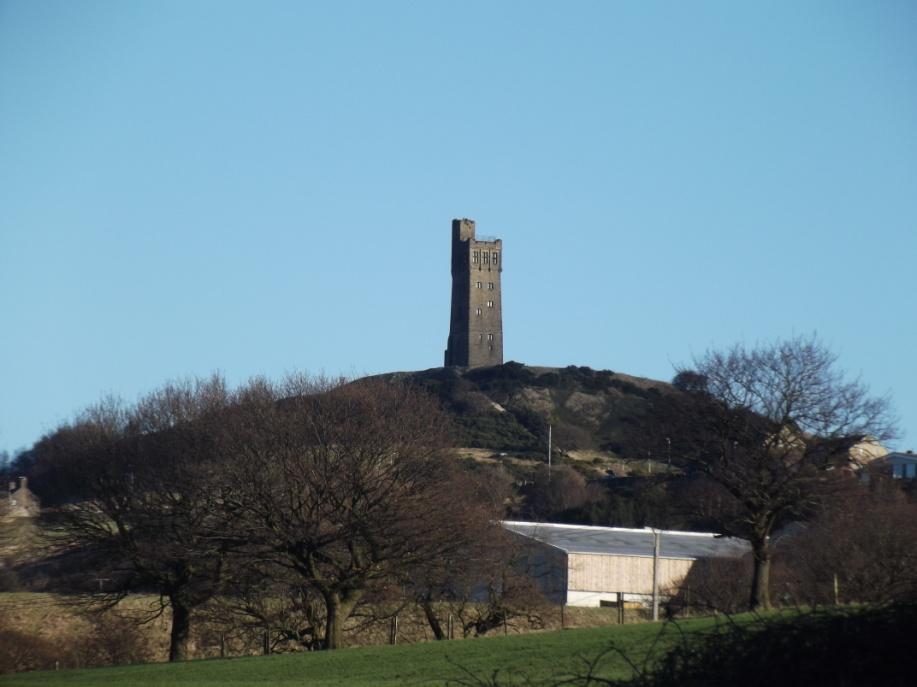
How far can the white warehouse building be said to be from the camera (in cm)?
5359

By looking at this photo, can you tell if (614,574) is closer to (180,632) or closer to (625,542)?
(625,542)

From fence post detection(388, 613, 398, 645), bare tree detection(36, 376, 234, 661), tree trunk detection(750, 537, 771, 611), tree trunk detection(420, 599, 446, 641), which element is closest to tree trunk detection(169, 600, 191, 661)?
bare tree detection(36, 376, 234, 661)

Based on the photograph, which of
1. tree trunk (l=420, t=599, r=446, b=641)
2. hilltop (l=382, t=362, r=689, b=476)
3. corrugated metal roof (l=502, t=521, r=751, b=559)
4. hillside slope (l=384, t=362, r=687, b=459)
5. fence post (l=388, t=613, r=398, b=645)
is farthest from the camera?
hillside slope (l=384, t=362, r=687, b=459)

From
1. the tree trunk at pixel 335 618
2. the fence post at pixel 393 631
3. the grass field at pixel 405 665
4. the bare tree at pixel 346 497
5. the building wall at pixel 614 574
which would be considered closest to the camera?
the grass field at pixel 405 665

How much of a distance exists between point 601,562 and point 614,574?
0.92 m

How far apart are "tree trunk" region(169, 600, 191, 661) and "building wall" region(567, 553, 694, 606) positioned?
19.3 meters

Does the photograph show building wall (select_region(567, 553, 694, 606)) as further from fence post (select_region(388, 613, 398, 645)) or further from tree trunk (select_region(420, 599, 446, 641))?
fence post (select_region(388, 613, 398, 645))

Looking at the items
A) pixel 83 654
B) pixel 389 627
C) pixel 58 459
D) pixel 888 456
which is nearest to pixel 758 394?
pixel 389 627

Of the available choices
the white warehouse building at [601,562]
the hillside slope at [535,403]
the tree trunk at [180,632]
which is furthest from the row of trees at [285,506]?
the hillside slope at [535,403]

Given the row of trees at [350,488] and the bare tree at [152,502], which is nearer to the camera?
the row of trees at [350,488]

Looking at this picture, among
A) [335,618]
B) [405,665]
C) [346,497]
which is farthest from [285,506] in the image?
[405,665]

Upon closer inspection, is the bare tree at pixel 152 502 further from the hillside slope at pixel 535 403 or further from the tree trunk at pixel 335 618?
the hillside slope at pixel 535 403

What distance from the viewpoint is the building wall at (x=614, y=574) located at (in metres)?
A: 54.2

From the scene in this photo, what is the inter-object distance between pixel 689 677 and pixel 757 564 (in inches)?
694
